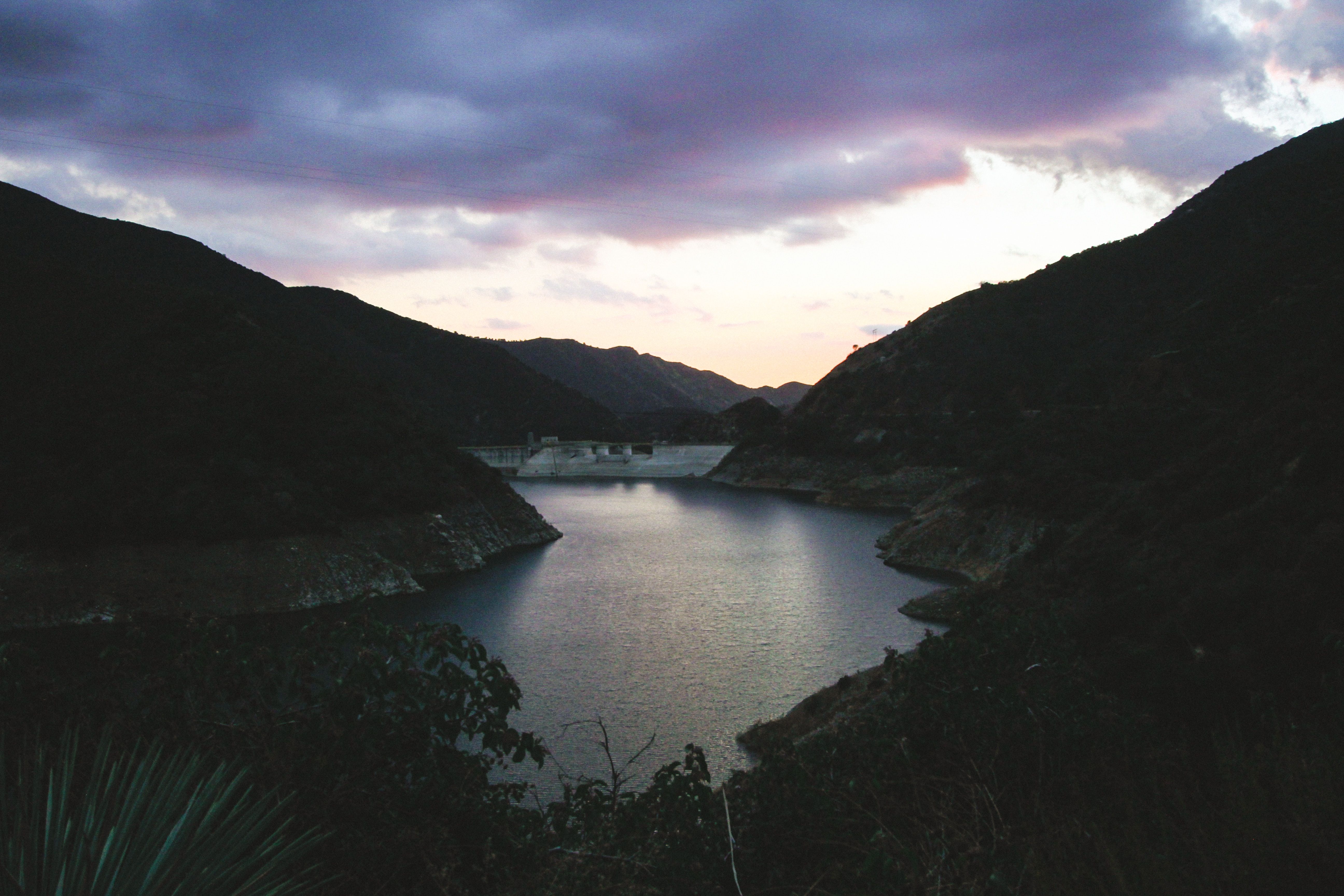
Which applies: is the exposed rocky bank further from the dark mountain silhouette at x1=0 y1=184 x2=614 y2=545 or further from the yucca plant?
the dark mountain silhouette at x1=0 y1=184 x2=614 y2=545

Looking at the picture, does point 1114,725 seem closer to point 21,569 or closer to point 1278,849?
point 1278,849

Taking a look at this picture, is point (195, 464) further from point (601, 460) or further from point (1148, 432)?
point (601, 460)

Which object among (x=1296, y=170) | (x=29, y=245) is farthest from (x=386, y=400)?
(x=1296, y=170)

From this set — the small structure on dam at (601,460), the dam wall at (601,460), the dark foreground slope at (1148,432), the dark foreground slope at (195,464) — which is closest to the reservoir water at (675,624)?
the dark foreground slope at (195,464)

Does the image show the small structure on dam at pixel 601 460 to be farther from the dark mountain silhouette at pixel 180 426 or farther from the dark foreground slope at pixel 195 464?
the dark foreground slope at pixel 195 464

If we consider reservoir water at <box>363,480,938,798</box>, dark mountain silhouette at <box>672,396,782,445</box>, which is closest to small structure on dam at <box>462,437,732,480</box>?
dark mountain silhouette at <box>672,396,782,445</box>
